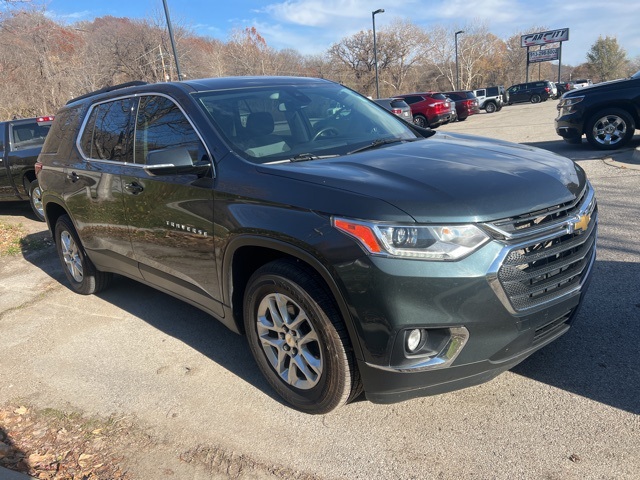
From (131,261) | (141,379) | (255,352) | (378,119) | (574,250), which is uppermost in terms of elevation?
(378,119)

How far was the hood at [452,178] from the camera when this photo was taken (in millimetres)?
2352

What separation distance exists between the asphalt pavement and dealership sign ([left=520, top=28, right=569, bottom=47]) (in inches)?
2625

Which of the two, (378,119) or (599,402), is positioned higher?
(378,119)

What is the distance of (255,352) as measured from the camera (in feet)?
10.3

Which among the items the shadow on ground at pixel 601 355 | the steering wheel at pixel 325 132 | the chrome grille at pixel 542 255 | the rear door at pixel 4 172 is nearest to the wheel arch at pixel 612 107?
the shadow on ground at pixel 601 355

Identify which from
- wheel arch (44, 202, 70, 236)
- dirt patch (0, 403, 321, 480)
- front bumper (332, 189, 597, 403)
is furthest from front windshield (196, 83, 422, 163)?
wheel arch (44, 202, 70, 236)

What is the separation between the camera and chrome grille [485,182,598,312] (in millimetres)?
2338

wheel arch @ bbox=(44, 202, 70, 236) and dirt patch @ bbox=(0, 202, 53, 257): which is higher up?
wheel arch @ bbox=(44, 202, 70, 236)

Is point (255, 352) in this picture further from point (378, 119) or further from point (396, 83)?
point (396, 83)

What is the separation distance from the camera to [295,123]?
3555mm

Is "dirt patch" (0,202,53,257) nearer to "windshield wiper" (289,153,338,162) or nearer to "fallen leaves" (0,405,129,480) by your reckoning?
"fallen leaves" (0,405,129,480)

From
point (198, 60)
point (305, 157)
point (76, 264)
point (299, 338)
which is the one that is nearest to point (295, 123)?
point (305, 157)

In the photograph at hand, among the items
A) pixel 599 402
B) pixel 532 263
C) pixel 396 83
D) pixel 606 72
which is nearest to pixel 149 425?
pixel 532 263

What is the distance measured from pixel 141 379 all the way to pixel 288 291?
1539 mm
